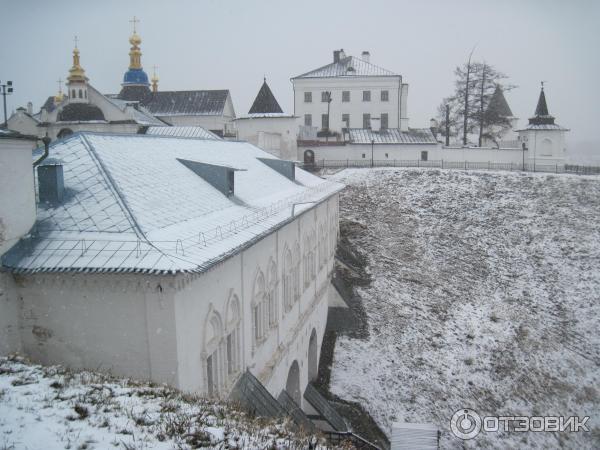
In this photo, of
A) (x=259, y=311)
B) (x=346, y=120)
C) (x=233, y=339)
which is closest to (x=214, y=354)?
(x=233, y=339)

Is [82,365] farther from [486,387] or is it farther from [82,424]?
[486,387]

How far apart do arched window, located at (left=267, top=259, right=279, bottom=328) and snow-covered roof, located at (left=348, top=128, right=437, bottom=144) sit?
1330 inches

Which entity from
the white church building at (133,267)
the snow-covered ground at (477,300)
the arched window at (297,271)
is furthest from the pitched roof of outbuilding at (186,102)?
the white church building at (133,267)

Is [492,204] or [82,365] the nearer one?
[82,365]

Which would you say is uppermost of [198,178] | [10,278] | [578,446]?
[198,178]

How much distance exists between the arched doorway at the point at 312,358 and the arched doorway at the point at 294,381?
2.56 meters

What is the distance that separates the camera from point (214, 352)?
33.0ft

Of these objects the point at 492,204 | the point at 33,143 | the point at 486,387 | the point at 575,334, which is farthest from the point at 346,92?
the point at 33,143

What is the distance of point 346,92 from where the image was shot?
55969 millimetres

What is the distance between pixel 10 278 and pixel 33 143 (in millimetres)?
2307

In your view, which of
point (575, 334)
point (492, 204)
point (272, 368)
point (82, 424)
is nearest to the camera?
point (82, 424)

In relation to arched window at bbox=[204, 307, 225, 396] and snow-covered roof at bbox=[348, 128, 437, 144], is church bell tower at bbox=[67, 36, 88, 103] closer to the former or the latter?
snow-covered roof at bbox=[348, 128, 437, 144]

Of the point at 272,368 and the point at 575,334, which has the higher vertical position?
the point at 272,368

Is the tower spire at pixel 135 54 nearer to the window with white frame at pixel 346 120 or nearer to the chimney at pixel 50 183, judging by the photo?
the window with white frame at pixel 346 120
